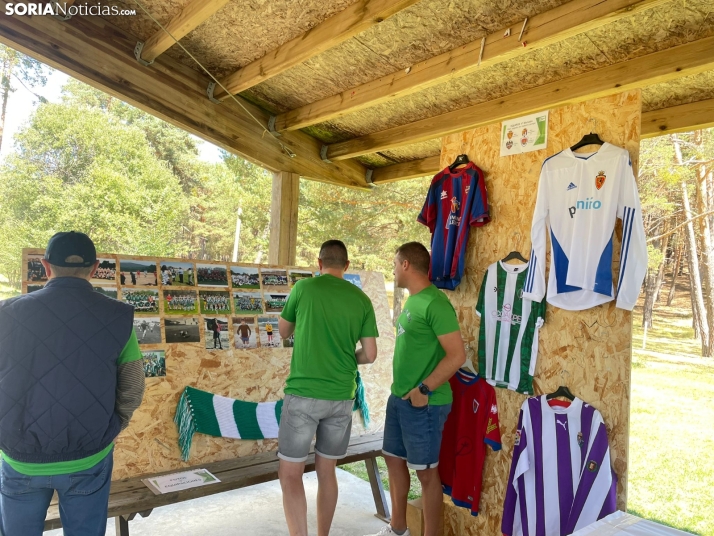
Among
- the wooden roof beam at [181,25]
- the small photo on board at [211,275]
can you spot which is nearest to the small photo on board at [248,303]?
the small photo on board at [211,275]

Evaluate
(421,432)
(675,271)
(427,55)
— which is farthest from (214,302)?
(675,271)

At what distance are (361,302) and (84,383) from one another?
159 centimetres

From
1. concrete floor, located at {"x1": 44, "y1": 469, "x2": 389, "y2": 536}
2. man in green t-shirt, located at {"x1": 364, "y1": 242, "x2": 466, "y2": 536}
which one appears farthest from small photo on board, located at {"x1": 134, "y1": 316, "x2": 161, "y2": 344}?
man in green t-shirt, located at {"x1": 364, "y1": 242, "x2": 466, "y2": 536}

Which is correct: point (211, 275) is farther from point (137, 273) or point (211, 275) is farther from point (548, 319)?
point (548, 319)

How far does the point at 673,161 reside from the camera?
451 inches

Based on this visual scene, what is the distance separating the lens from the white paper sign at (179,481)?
303 cm

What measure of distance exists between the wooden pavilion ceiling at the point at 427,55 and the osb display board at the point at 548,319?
167 mm

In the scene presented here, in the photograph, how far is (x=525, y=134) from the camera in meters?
3.47

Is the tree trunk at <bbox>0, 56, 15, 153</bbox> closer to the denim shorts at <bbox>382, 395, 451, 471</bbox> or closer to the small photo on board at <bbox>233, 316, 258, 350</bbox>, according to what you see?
the small photo on board at <bbox>233, 316, 258, 350</bbox>

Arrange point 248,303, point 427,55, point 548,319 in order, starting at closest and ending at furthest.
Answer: point 548,319
point 427,55
point 248,303

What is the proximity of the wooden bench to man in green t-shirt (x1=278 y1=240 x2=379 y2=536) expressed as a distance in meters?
0.43

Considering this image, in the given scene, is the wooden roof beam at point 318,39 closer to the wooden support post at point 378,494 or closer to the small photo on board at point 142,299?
the small photo on board at point 142,299

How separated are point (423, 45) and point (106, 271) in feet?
8.63
